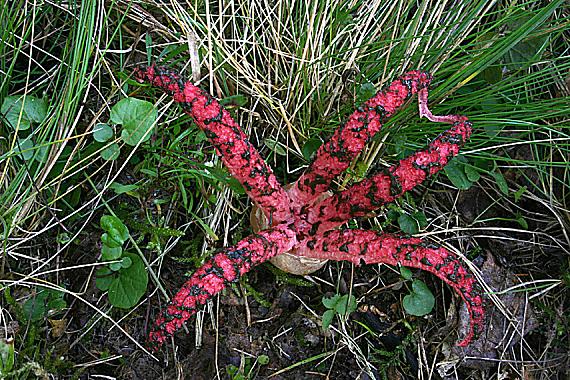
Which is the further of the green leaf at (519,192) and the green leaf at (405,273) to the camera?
the green leaf at (519,192)

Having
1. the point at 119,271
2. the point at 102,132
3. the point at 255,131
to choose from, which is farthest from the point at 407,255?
the point at 102,132

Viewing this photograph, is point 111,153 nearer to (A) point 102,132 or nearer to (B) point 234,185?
(A) point 102,132

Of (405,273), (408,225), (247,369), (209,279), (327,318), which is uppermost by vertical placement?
(209,279)

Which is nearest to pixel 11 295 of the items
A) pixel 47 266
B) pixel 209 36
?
pixel 47 266

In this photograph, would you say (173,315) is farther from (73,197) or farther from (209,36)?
(209,36)

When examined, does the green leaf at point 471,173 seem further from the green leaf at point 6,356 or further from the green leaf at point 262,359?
the green leaf at point 6,356

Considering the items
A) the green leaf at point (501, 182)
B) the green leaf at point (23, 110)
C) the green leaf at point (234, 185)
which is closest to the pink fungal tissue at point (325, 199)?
the green leaf at point (234, 185)
